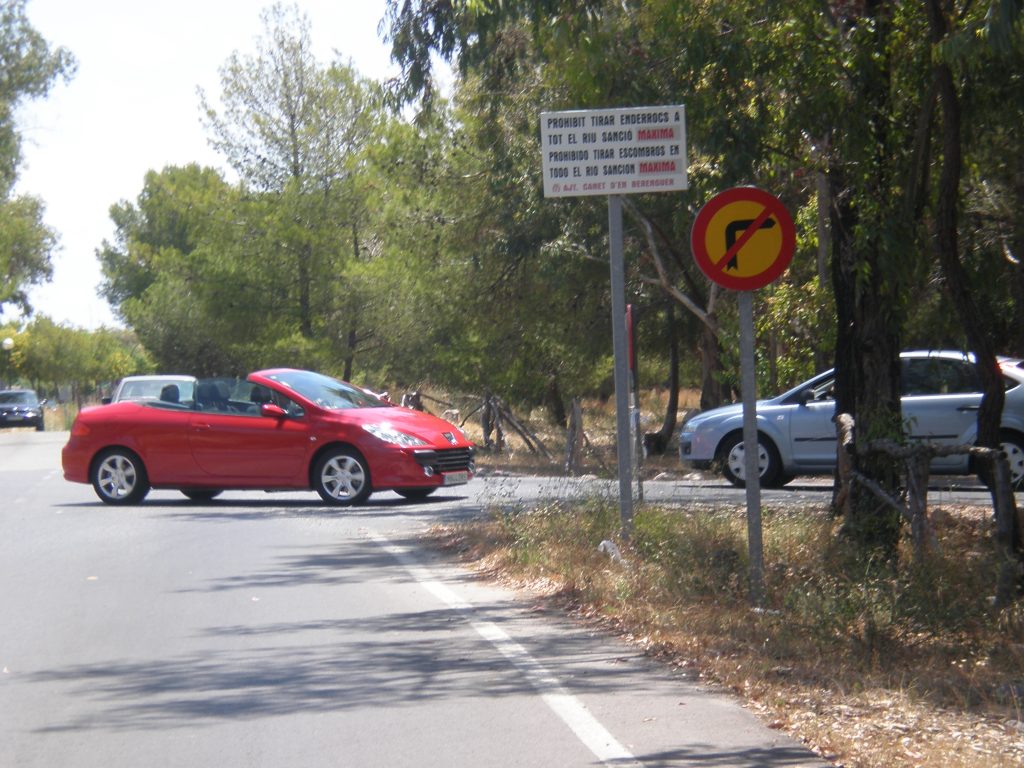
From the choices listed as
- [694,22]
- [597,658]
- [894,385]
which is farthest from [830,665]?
[694,22]

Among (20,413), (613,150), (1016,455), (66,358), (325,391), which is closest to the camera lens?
(613,150)

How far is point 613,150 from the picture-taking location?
10.4m

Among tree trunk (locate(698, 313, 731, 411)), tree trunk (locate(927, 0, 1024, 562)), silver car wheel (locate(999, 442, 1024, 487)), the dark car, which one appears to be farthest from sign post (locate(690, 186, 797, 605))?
the dark car

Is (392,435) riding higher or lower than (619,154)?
lower

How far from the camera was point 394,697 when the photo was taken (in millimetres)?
6742

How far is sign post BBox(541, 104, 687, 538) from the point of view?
10.4 meters

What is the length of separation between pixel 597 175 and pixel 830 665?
4.68m

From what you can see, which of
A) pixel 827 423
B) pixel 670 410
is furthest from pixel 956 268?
pixel 670 410

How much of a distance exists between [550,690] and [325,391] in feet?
33.4

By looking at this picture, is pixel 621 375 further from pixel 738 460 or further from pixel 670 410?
pixel 670 410

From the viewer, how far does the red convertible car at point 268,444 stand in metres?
15.8

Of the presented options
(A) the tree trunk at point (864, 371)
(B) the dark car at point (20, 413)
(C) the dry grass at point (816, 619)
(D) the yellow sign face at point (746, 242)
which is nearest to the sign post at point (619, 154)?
(C) the dry grass at point (816, 619)

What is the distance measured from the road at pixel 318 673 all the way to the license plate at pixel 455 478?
3245 millimetres

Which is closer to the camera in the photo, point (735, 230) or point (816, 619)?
point (816, 619)
